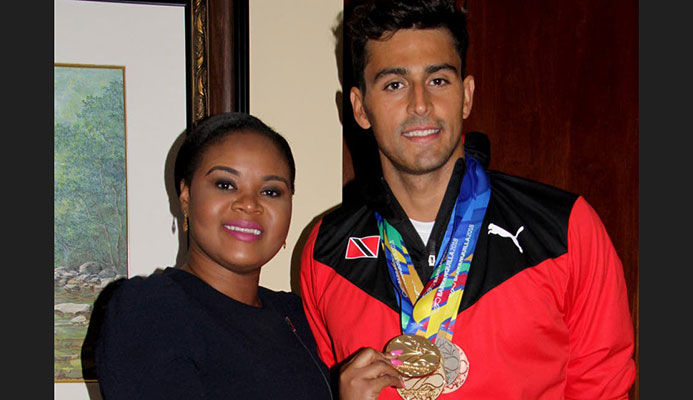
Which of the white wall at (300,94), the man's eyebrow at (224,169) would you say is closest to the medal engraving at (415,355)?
the man's eyebrow at (224,169)

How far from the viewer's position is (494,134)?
2.30 meters

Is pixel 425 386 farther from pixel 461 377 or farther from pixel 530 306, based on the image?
pixel 530 306

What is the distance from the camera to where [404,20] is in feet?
5.55

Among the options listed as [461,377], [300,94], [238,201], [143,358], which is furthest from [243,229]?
[300,94]

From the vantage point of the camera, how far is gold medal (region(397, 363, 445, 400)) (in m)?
1.52

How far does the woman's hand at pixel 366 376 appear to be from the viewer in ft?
4.82

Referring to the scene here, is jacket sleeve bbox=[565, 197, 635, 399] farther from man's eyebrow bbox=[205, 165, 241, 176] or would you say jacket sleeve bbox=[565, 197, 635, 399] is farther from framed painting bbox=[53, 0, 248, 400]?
framed painting bbox=[53, 0, 248, 400]

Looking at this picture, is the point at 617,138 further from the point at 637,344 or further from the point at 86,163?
the point at 86,163

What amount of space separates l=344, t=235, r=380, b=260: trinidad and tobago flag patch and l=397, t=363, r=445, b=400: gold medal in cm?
38

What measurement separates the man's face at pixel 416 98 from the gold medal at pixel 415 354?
45 centimetres

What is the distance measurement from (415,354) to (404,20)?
887 millimetres

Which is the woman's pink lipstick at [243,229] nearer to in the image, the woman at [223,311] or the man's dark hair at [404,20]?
the woman at [223,311]

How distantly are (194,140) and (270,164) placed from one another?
0.69 feet

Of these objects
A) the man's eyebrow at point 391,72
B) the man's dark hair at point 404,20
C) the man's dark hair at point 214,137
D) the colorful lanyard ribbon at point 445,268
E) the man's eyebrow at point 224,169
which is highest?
the man's dark hair at point 404,20
